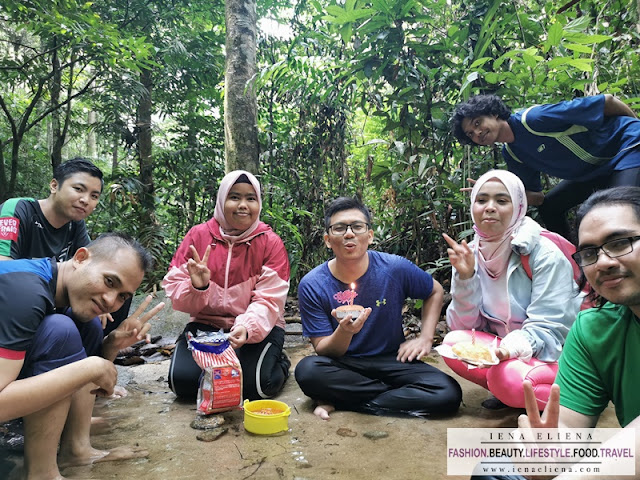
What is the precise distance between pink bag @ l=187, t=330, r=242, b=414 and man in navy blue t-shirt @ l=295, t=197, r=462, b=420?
391 millimetres

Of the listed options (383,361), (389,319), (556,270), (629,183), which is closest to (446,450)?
(383,361)

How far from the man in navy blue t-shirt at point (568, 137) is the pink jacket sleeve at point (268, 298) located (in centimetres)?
168

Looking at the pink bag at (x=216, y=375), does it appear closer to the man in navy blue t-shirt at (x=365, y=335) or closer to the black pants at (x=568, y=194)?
the man in navy blue t-shirt at (x=365, y=335)

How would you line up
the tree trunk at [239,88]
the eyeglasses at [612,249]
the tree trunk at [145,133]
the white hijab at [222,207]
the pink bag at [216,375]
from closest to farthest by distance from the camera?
the eyeglasses at [612,249], the pink bag at [216,375], the white hijab at [222,207], the tree trunk at [239,88], the tree trunk at [145,133]

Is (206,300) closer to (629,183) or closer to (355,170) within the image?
(629,183)

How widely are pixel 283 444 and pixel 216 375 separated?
0.58m

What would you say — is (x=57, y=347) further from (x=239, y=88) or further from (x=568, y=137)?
(x=239, y=88)

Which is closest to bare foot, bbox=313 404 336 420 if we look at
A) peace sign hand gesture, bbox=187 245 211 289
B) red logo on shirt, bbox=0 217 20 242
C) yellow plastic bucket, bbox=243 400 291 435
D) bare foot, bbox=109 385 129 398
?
yellow plastic bucket, bbox=243 400 291 435

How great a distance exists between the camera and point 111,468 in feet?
6.12

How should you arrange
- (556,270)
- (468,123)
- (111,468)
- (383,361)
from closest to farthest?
(111,468), (556,270), (383,361), (468,123)

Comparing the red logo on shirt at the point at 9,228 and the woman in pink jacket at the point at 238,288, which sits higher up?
the red logo on shirt at the point at 9,228

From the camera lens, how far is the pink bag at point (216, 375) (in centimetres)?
243

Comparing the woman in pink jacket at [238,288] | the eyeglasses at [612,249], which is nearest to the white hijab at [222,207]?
the woman in pink jacket at [238,288]

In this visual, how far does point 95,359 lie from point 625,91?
5.47m
